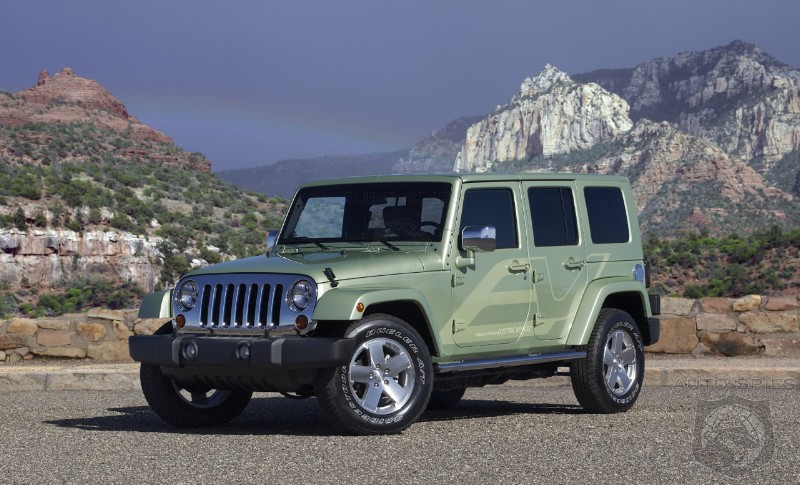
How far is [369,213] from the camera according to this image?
9.68 metres

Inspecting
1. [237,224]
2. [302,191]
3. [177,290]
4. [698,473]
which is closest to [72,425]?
[177,290]

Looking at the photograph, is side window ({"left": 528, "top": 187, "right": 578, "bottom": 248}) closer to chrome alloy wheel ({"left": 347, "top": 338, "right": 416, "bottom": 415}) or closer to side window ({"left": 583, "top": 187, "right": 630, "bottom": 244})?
side window ({"left": 583, "top": 187, "right": 630, "bottom": 244})

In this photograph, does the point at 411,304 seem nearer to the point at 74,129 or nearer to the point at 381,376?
the point at 381,376

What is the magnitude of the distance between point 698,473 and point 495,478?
118cm

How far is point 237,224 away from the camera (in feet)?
210

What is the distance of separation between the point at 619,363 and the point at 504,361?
5.15 feet

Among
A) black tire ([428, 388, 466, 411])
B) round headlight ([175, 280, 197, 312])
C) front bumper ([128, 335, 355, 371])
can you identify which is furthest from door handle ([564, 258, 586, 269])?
round headlight ([175, 280, 197, 312])

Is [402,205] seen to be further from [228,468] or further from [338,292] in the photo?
[228,468]

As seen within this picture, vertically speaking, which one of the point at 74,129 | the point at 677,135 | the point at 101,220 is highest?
the point at 74,129

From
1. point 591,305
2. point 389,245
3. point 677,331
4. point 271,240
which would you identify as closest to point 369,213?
point 389,245

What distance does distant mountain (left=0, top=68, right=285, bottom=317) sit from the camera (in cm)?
5572

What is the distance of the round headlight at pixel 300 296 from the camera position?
27.4ft

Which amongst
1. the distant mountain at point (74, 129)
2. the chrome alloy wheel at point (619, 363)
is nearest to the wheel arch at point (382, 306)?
the chrome alloy wheel at point (619, 363)

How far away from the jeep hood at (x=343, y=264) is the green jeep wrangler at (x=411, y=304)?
2cm
